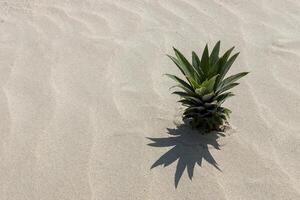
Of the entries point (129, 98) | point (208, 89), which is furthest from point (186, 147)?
point (129, 98)

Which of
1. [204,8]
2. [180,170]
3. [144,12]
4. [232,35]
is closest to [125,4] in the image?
[144,12]

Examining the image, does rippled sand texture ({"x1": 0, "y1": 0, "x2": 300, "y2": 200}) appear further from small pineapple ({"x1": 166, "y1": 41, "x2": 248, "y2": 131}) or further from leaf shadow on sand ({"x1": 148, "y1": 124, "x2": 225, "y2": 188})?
small pineapple ({"x1": 166, "y1": 41, "x2": 248, "y2": 131})

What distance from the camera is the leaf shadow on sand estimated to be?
104 inches

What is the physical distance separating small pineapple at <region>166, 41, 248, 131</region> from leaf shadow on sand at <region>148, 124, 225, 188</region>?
64mm

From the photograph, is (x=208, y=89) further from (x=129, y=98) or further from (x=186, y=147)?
(x=129, y=98)

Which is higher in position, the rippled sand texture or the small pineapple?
the small pineapple

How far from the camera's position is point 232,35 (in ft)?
12.6

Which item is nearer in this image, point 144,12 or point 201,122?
point 201,122

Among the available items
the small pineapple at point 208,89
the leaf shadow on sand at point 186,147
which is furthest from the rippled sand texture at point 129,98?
the small pineapple at point 208,89

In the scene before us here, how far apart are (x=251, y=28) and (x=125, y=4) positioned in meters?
1.04

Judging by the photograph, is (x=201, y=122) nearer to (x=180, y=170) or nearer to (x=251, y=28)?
(x=180, y=170)

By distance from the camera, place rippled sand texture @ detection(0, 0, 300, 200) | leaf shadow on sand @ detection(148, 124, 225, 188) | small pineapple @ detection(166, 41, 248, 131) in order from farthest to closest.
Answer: small pineapple @ detection(166, 41, 248, 131)
leaf shadow on sand @ detection(148, 124, 225, 188)
rippled sand texture @ detection(0, 0, 300, 200)

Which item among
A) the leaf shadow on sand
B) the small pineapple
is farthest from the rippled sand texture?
the small pineapple

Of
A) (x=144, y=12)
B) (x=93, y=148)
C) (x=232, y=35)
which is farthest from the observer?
(x=144, y=12)
